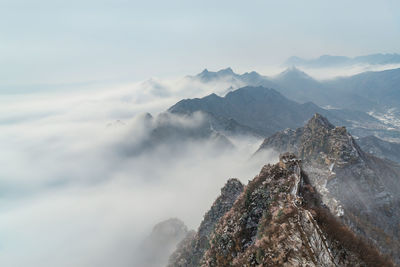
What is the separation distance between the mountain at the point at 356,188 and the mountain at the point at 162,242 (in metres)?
111

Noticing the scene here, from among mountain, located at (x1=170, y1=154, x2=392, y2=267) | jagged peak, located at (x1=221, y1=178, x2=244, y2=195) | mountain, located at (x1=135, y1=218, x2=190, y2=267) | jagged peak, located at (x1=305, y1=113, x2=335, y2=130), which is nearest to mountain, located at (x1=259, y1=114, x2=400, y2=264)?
jagged peak, located at (x1=305, y1=113, x2=335, y2=130)

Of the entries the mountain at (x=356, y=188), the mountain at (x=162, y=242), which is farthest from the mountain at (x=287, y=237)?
the mountain at (x=162, y=242)

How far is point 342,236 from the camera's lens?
25.5 m

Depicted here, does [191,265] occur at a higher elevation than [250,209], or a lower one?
lower

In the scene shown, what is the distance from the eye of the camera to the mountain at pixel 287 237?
22234 mm

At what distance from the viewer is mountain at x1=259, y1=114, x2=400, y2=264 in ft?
247

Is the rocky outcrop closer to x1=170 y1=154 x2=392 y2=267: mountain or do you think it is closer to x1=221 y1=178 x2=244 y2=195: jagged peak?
x1=221 y1=178 x2=244 y2=195: jagged peak

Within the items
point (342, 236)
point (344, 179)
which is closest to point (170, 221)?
point (344, 179)

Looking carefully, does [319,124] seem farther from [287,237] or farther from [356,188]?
[287,237]

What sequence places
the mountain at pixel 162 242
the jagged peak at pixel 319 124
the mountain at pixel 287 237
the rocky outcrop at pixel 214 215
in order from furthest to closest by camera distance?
the mountain at pixel 162 242, the jagged peak at pixel 319 124, the rocky outcrop at pixel 214 215, the mountain at pixel 287 237

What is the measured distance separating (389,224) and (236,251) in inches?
3556

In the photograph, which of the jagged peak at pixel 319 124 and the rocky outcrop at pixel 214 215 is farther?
the jagged peak at pixel 319 124

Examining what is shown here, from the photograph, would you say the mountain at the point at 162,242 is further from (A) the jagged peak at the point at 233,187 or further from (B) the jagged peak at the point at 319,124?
(B) the jagged peak at the point at 319,124

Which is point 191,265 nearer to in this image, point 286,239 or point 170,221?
point 286,239
